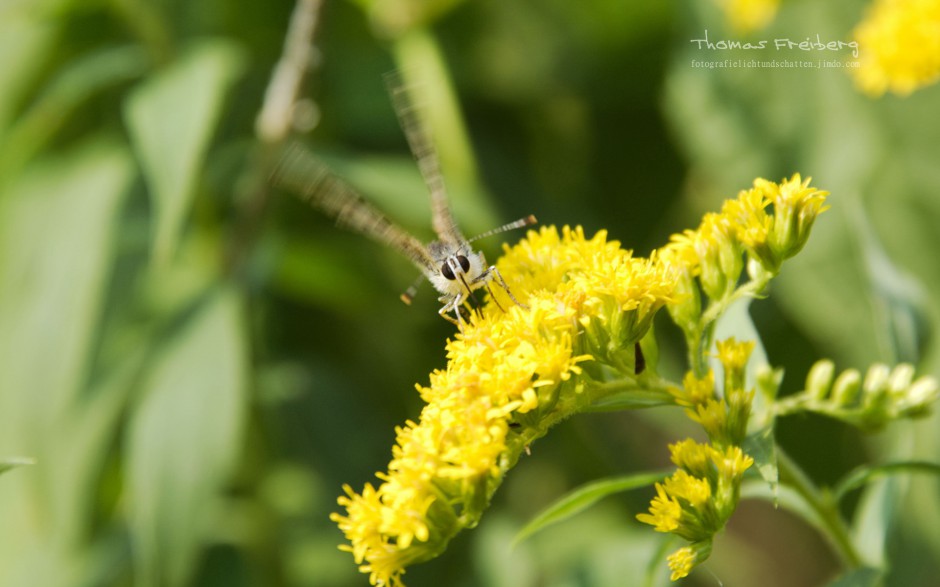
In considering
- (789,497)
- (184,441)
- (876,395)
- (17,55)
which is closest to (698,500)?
(789,497)

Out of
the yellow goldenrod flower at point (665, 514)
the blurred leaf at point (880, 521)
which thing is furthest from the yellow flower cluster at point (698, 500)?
the blurred leaf at point (880, 521)

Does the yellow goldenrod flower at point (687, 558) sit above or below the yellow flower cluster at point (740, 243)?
below

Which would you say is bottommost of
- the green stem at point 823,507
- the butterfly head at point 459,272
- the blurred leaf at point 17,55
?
the green stem at point 823,507

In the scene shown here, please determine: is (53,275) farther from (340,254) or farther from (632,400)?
(632,400)

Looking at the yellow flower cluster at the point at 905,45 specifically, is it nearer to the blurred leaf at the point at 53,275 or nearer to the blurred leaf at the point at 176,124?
the blurred leaf at the point at 176,124

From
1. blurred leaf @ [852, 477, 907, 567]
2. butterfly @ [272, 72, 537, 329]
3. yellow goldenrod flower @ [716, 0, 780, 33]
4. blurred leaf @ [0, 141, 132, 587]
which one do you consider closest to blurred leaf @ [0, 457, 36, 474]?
butterfly @ [272, 72, 537, 329]

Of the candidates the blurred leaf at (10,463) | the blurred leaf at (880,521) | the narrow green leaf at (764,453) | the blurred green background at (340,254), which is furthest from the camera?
the blurred green background at (340,254)
